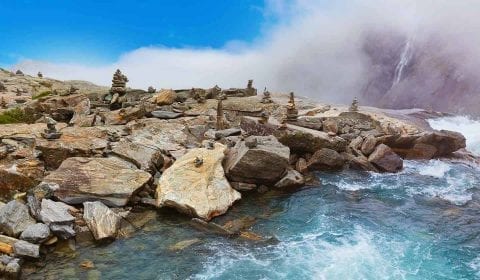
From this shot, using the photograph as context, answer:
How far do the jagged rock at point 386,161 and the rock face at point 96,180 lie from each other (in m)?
18.6

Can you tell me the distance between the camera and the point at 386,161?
31031mm

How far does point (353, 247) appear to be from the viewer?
60.7 feet

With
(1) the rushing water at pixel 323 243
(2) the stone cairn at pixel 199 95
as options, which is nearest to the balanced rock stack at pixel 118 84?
(2) the stone cairn at pixel 199 95

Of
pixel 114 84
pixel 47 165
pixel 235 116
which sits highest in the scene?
pixel 114 84

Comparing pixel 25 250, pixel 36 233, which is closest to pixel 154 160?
pixel 36 233

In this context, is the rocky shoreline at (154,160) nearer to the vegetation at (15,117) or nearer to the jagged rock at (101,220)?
the jagged rock at (101,220)

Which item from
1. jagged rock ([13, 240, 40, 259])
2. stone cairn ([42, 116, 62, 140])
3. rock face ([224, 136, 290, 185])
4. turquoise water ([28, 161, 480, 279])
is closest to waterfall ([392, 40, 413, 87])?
turquoise water ([28, 161, 480, 279])

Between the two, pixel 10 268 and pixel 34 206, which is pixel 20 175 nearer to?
pixel 34 206

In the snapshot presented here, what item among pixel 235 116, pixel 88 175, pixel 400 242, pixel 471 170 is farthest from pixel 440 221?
pixel 235 116

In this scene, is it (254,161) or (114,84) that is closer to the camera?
(254,161)

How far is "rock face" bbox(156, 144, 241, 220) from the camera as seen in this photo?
2112 centimetres

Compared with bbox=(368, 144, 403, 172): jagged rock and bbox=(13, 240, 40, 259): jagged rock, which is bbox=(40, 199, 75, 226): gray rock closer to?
bbox=(13, 240, 40, 259): jagged rock

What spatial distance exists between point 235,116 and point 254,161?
16149mm

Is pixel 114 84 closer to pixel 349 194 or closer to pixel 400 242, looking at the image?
pixel 349 194
